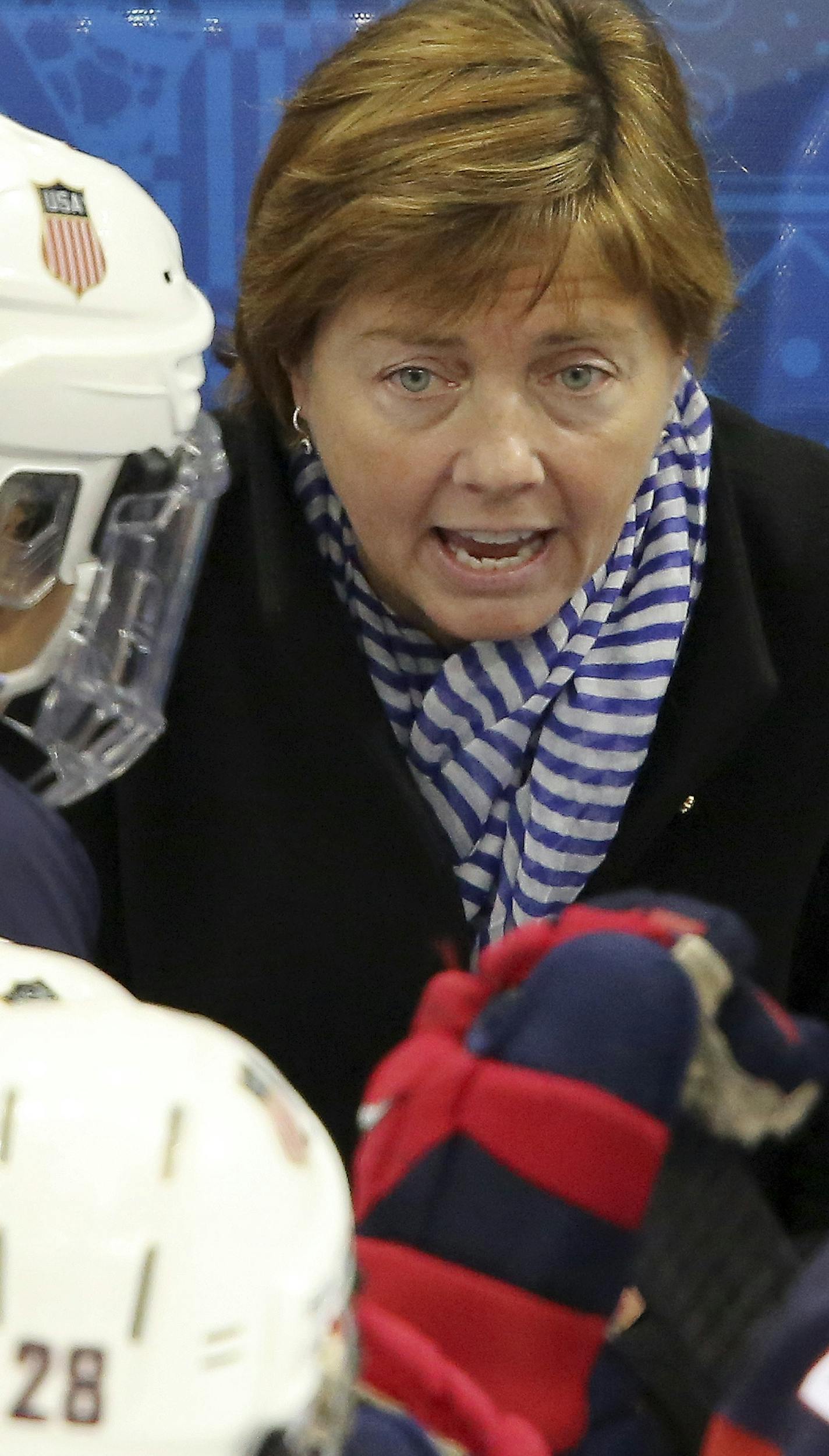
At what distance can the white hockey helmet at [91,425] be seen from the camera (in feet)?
3.14

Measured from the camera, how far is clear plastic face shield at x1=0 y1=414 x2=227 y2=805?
1076 mm

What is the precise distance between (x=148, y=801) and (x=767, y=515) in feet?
1.57

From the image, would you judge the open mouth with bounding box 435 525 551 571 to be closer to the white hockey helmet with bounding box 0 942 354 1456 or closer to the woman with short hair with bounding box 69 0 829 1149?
the woman with short hair with bounding box 69 0 829 1149

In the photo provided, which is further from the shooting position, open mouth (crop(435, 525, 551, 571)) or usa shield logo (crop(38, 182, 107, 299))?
open mouth (crop(435, 525, 551, 571))

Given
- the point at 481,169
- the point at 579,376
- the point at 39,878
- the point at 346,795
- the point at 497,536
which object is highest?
the point at 481,169

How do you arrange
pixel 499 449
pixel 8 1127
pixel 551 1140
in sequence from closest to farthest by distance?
pixel 8 1127 → pixel 551 1140 → pixel 499 449

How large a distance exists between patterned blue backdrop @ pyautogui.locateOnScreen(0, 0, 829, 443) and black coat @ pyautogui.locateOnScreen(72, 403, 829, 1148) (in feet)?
1.31

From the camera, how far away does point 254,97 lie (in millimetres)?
1630

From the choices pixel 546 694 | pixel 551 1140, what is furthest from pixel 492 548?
pixel 551 1140

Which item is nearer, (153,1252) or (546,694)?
(153,1252)

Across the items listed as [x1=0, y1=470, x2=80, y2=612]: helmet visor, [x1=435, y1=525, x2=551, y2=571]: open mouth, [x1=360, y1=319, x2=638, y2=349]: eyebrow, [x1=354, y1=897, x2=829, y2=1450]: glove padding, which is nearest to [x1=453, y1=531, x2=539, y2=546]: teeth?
[x1=435, y1=525, x2=551, y2=571]: open mouth

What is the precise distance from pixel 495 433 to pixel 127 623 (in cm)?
27

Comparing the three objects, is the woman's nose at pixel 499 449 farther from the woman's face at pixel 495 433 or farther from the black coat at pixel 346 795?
the black coat at pixel 346 795

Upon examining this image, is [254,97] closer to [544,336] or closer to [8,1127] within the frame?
[544,336]
